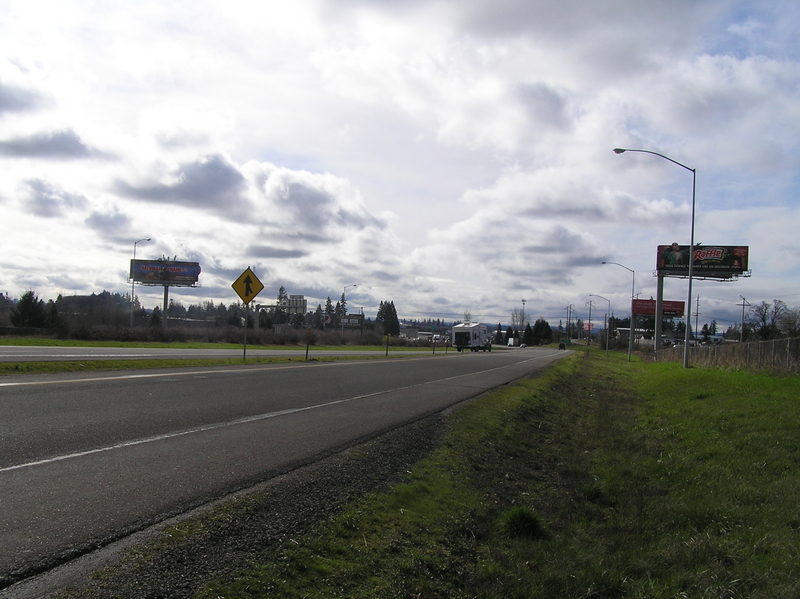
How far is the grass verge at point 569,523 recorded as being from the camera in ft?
15.1

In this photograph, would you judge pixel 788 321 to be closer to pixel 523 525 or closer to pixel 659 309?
A: pixel 659 309

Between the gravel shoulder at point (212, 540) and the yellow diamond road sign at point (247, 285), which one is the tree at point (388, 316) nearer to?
the yellow diamond road sign at point (247, 285)

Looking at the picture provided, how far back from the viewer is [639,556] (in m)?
→ 5.76

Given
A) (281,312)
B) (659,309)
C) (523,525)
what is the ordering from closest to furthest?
(523,525) → (659,309) → (281,312)

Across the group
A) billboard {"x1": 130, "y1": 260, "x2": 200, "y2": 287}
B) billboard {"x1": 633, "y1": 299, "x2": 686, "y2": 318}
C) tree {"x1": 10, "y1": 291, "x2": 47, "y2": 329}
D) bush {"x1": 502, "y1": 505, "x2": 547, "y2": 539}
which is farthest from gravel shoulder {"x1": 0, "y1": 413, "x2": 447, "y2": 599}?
billboard {"x1": 633, "y1": 299, "x2": 686, "y2": 318}

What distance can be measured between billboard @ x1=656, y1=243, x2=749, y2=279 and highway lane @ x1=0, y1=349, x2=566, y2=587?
67.6m

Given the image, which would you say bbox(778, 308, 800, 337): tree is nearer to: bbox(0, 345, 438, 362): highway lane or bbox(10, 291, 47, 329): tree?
bbox(0, 345, 438, 362): highway lane

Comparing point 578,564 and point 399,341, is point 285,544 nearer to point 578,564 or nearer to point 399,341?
point 578,564

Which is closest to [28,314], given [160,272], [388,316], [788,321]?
[160,272]

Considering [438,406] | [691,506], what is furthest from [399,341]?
[691,506]

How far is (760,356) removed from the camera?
24.1 m

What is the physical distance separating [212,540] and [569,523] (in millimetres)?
4160

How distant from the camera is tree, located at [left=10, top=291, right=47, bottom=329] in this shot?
61.5 m

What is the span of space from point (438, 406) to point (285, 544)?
30.9 ft
